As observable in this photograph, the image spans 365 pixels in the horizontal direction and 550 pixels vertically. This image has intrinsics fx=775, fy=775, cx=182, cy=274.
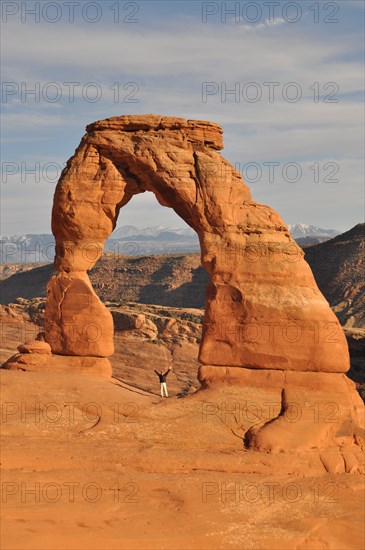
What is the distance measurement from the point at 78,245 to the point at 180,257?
77.1 metres

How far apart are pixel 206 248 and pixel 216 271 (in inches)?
27.2

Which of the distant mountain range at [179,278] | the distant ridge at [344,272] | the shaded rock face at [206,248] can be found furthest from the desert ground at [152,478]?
the distant mountain range at [179,278]

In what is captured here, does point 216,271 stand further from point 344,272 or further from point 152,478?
point 344,272

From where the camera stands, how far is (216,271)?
20172mm

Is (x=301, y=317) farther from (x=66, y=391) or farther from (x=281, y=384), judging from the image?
(x=66, y=391)

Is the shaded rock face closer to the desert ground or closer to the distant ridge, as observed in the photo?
→ the desert ground

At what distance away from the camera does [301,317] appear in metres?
19.4

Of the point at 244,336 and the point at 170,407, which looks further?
the point at 244,336

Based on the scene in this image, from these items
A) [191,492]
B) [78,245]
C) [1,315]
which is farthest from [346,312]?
[191,492]

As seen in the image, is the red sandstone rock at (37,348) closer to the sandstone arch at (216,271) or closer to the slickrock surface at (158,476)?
the sandstone arch at (216,271)

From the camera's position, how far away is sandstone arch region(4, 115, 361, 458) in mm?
19297

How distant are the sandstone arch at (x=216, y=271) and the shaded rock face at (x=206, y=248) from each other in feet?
0.09

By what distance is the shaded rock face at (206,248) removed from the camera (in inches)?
767

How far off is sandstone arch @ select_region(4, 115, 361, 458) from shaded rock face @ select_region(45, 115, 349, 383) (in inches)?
1.1
